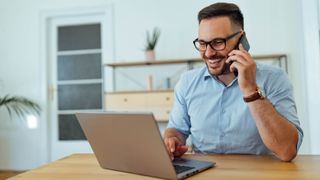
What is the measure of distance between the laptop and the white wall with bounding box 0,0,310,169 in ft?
9.15

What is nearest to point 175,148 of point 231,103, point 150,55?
point 231,103

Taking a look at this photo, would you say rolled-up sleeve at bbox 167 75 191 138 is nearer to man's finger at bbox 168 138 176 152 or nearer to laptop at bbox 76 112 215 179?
man's finger at bbox 168 138 176 152

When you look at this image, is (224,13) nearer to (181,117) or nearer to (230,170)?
(181,117)

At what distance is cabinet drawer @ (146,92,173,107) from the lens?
11.2 ft

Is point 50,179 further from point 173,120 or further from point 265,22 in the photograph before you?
point 265,22

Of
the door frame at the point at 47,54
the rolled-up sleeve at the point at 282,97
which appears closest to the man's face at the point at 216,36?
the rolled-up sleeve at the point at 282,97

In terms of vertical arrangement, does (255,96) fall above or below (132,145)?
above

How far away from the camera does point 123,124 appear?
2.82 feet

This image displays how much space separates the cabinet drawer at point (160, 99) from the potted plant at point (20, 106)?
153cm

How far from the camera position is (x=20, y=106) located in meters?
4.13

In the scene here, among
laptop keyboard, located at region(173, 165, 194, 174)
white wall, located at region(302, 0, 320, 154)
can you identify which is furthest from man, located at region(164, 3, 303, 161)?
white wall, located at region(302, 0, 320, 154)

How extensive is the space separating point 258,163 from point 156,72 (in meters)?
2.86

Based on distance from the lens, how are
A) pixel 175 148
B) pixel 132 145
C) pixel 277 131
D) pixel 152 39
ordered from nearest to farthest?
pixel 132 145 < pixel 277 131 < pixel 175 148 < pixel 152 39

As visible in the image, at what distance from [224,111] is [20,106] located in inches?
135
